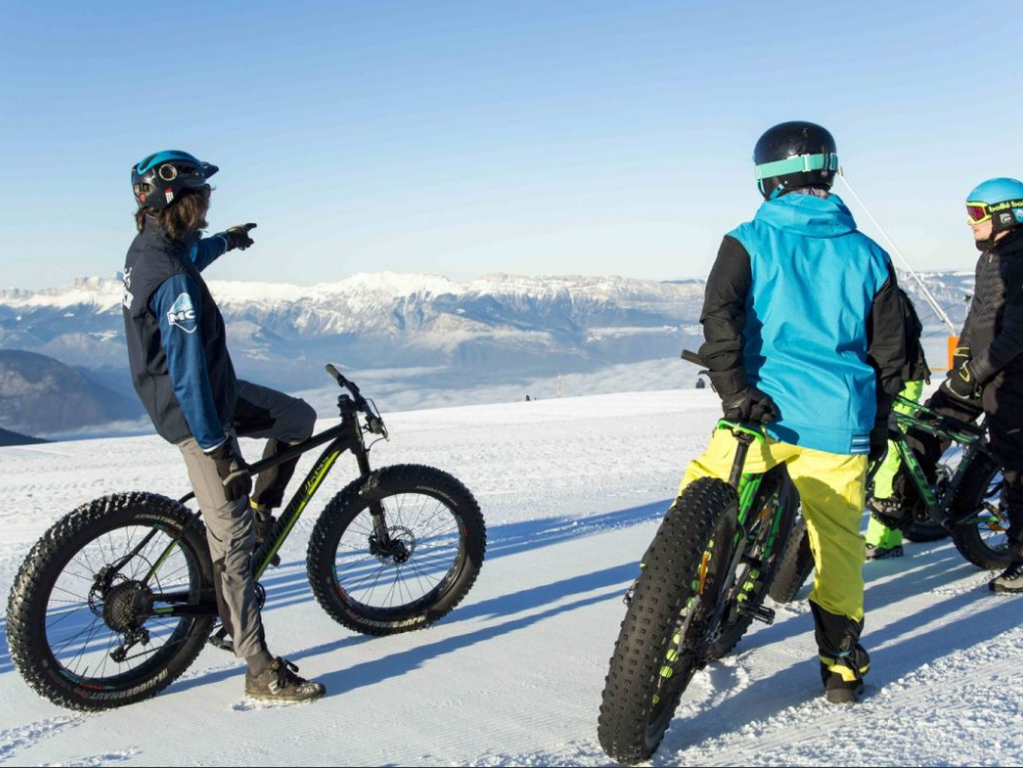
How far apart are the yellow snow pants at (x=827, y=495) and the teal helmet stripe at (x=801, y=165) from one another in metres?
1.05

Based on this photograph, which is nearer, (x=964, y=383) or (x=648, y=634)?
(x=648, y=634)

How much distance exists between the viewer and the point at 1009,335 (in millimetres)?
4609

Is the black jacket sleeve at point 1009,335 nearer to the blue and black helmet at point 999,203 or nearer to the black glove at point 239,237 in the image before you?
the blue and black helmet at point 999,203

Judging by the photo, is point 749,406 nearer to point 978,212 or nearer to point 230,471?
point 230,471

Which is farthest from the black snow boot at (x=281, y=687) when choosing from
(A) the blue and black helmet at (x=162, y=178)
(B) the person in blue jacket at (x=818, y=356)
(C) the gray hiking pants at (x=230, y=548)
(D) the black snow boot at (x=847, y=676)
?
(D) the black snow boot at (x=847, y=676)

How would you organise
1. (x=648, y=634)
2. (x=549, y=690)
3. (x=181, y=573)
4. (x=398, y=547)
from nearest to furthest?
(x=648, y=634), (x=549, y=690), (x=181, y=573), (x=398, y=547)

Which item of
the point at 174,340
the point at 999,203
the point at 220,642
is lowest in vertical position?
the point at 220,642

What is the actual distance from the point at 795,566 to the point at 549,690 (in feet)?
5.49

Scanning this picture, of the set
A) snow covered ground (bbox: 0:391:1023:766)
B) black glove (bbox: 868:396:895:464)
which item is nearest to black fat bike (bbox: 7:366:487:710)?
snow covered ground (bbox: 0:391:1023:766)

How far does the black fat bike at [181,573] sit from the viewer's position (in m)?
3.25

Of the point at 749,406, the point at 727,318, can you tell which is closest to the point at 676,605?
the point at 749,406

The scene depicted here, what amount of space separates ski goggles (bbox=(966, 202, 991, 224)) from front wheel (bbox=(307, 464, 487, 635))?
3243mm

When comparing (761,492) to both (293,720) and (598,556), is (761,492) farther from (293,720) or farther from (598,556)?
(598,556)

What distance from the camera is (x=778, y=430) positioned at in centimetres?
318
